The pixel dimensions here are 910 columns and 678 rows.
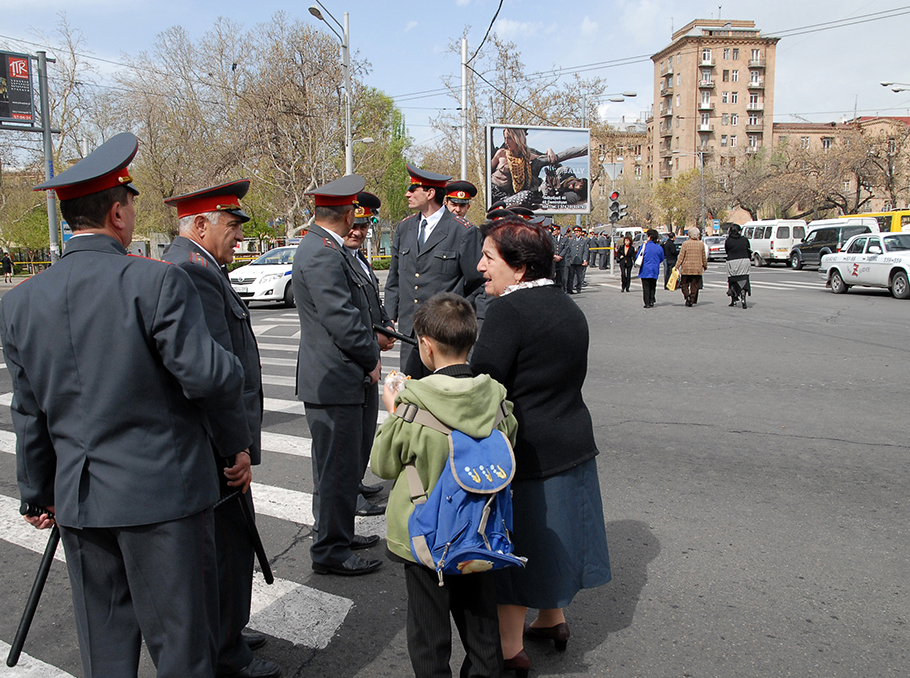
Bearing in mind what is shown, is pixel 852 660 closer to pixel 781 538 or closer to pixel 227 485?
pixel 781 538

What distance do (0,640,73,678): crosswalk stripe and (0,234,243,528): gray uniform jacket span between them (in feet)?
4.04

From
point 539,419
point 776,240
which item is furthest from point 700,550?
point 776,240

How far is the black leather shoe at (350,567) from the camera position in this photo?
3785 millimetres

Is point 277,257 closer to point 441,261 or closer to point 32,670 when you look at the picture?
point 441,261

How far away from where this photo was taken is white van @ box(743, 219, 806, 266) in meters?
37.5

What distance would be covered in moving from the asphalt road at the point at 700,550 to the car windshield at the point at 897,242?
12.4 m

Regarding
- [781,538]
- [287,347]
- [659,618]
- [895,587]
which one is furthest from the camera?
[287,347]

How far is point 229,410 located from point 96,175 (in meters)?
0.85

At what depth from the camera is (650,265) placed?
16750 mm

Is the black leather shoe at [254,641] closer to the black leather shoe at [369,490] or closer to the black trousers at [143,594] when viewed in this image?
the black trousers at [143,594]

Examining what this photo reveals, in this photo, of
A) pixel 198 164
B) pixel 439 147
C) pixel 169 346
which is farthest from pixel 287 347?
pixel 439 147

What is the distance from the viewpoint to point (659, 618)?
10.9 feet

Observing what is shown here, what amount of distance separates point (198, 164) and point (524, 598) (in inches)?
1437

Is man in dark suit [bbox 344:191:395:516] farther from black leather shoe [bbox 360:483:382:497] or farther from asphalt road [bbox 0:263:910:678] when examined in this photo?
asphalt road [bbox 0:263:910:678]
